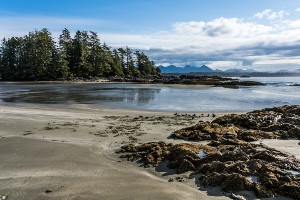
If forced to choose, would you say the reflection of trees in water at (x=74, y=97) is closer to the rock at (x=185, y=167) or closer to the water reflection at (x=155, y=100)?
the water reflection at (x=155, y=100)

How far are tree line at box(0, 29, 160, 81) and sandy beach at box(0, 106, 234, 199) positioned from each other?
72354 millimetres

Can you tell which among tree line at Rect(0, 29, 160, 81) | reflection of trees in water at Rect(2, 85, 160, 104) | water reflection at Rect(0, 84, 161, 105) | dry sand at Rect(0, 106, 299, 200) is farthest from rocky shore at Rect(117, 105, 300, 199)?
tree line at Rect(0, 29, 160, 81)

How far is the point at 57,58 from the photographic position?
280ft

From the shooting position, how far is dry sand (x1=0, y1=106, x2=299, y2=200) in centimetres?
760

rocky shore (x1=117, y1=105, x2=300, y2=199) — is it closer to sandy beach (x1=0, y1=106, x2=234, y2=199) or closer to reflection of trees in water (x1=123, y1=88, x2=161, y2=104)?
sandy beach (x1=0, y1=106, x2=234, y2=199)

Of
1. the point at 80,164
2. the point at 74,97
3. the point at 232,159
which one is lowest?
the point at 80,164

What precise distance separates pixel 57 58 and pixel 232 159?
8148cm

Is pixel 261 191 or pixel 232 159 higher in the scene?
pixel 232 159

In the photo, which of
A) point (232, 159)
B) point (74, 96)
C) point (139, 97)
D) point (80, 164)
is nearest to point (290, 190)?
point (232, 159)

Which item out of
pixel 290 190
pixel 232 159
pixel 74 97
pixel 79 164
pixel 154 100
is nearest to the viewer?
pixel 290 190

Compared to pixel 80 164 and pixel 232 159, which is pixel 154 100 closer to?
pixel 80 164

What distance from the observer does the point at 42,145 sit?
12.0m

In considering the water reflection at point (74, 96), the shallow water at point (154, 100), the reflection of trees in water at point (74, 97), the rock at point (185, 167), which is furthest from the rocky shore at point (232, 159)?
the reflection of trees in water at point (74, 97)

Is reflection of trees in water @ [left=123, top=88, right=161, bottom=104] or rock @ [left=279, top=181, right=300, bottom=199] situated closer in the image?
rock @ [left=279, top=181, right=300, bottom=199]
